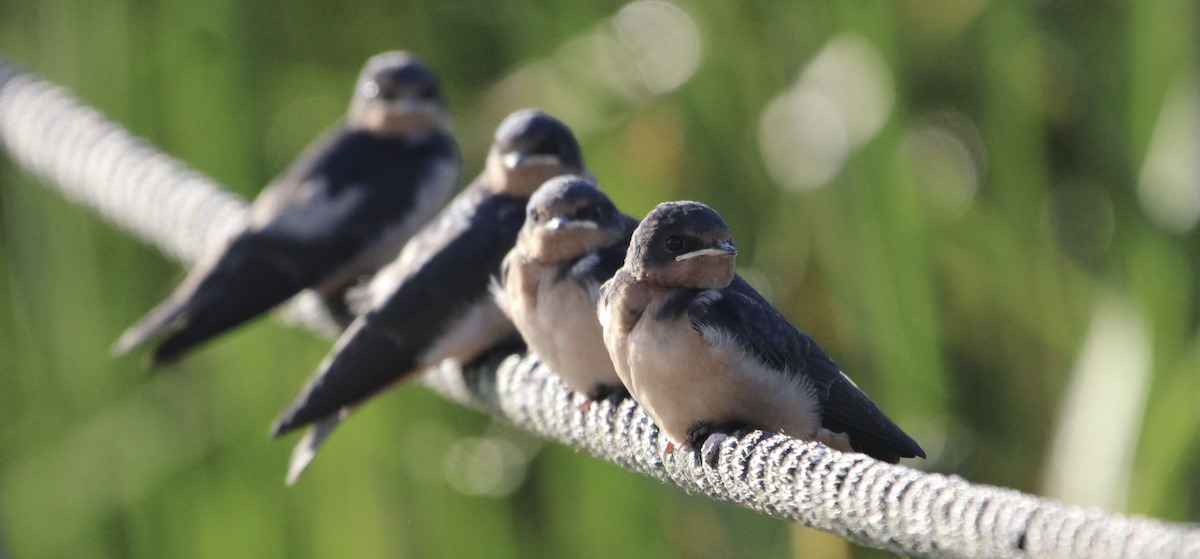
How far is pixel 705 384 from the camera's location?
59.4 inches

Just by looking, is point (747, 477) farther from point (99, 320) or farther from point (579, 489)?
point (99, 320)

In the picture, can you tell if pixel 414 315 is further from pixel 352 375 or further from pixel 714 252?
pixel 714 252

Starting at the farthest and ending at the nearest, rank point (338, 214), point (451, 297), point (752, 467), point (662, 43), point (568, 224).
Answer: point (662, 43) < point (338, 214) < point (451, 297) < point (568, 224) < point (752, 467)

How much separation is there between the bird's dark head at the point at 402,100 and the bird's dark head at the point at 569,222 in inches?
53.5

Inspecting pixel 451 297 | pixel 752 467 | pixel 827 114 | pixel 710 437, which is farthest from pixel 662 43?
pixel 752 467

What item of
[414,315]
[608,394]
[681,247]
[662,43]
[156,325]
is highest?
[662,43]

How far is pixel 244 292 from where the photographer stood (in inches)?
112

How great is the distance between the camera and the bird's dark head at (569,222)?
1.90 meters

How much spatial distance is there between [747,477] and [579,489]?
208 centimetres

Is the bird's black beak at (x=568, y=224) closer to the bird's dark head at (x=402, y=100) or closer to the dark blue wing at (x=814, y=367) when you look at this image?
the dark blue wing at (x=814, y=367)

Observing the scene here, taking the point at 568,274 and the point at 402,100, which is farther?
the point at 402,100

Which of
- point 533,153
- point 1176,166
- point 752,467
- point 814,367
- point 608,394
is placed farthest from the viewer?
point 1176,166

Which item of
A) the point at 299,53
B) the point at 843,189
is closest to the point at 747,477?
the point at 843,189

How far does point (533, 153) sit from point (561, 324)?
64 cm
